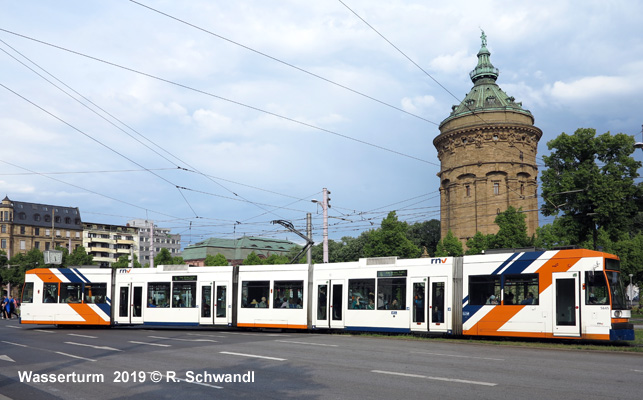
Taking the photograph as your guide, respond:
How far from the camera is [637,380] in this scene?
10523mm

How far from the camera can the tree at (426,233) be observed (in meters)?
98.4

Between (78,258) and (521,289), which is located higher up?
(78,258)

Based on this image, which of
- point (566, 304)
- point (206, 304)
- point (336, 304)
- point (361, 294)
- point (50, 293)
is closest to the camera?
point (566, 304)

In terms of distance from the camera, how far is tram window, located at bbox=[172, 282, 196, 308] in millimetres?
26578

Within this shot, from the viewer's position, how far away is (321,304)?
79.2 ft

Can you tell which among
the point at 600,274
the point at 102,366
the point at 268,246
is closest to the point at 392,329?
the point at 600,274

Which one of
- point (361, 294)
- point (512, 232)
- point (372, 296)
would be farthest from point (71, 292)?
point (512, 232)

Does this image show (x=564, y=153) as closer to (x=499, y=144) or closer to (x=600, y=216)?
(x=600, y=216)

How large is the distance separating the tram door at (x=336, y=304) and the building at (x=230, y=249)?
91.4 metres

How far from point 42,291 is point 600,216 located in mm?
29089

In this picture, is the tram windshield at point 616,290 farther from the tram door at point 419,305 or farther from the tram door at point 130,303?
the tram door at point 130,303

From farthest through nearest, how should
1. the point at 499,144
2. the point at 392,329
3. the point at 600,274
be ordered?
1. the point at 499,144
2. the point at 392,329
3. the point at 600,274

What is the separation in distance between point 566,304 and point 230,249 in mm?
108071

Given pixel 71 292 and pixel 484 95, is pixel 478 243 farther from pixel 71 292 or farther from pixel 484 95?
pixel 71 292
